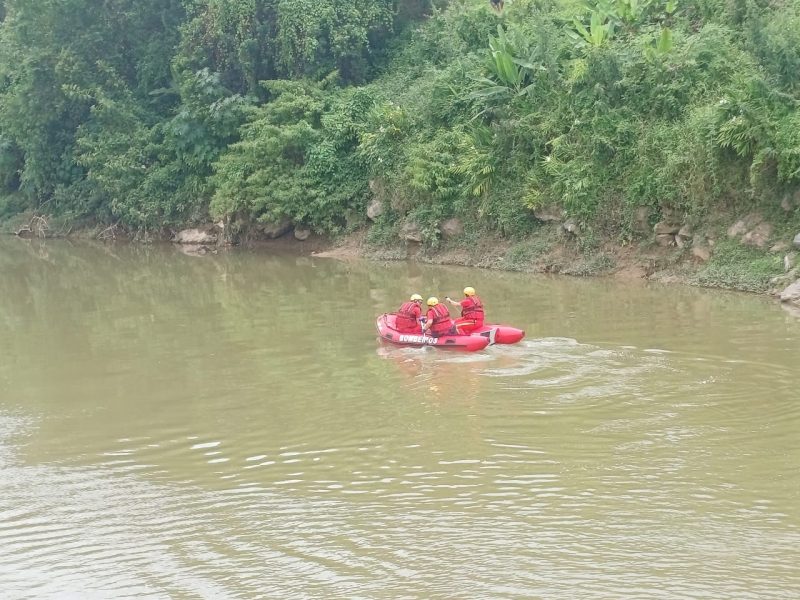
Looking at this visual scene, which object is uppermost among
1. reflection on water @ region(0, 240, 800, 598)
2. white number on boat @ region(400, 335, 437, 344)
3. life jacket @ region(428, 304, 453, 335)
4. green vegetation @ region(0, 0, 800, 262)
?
green vegetation @ region(0, 0, 800, 262)

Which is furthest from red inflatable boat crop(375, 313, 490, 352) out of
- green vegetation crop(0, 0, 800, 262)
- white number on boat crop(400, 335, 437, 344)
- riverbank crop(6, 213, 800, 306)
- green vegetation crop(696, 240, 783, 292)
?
green vegetation crop(0, 0, 800, 262)

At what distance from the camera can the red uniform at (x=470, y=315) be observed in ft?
46.7

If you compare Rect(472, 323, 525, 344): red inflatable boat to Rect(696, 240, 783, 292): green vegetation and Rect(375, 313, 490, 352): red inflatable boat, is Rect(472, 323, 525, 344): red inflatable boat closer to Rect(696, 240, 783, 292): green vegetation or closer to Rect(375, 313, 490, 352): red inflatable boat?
Rect(375, 313, 490, 352): red inflatable boat

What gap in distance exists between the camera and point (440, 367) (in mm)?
13180

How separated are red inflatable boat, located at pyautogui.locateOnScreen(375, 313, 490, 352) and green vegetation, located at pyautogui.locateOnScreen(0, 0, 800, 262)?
22.0 feet

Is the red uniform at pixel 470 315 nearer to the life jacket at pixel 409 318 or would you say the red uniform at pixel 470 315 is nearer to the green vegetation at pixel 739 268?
the life jacket at pixel 409 318

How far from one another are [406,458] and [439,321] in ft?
16.3

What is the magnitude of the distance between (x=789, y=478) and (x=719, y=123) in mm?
11112

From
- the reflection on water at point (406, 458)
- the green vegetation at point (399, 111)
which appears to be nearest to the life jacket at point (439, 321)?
the reflection on water at point (406, 458)

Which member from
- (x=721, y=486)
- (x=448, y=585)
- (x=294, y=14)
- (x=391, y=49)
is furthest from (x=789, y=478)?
(x=391, y=49)

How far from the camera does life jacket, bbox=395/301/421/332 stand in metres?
14.4

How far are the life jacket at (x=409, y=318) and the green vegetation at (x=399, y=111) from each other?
6.93 metres

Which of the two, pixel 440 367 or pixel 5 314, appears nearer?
pixel 440 367

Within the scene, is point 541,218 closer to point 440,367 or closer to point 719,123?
point 719,123
